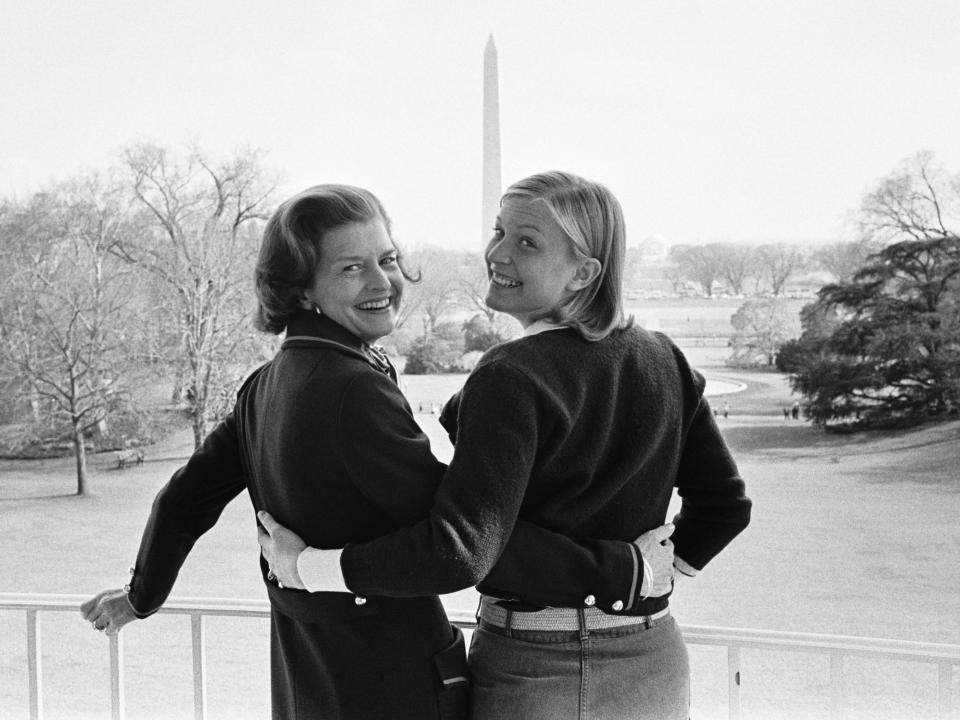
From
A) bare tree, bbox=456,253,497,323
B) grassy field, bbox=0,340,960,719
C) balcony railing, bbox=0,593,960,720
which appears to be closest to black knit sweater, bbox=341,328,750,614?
balcony railing, bbox=0,593,960,720

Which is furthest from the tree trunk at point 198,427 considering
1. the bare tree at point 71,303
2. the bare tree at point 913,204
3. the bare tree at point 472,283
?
the bare tree at point 913,204

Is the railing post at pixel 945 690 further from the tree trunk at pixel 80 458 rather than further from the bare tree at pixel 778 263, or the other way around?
the tree trunk at pixel 80 458

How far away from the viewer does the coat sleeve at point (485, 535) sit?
0.84 metres

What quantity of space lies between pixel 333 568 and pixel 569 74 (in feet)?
12.3

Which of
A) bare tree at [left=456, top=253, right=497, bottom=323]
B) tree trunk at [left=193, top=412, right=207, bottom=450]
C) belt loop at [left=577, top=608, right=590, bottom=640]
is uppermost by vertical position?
bare tree at [left=456, top=253, right=497, bottom=323]

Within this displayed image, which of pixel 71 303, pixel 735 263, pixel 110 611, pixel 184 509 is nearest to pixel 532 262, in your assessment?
pixel 184 509

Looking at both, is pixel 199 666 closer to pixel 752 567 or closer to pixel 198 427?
pixel 198 427

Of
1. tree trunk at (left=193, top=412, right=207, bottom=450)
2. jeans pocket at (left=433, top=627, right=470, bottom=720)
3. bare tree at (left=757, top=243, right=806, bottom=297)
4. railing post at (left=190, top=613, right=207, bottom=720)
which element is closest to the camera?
jeans pocket at (left=433, top=627, right=470, bottom=720)

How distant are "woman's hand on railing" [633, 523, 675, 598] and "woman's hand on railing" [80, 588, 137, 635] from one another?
2.11ft

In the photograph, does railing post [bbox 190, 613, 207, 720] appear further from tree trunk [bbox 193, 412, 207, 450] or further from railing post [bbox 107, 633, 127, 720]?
tree trunk [bbox 193, 412, 207, 450]

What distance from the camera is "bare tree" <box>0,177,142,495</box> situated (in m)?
4.21

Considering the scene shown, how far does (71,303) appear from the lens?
4.26m

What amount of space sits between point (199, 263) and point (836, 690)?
Result: 3619 mm

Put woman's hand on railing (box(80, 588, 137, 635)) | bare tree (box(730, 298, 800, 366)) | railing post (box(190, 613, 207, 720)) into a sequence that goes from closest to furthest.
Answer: woman's hand on railing (box(80, 588, 137, 635)) < railing post (box(190, 613, 207, 720)) < bare tree (box(730, 298, 800, 366))
